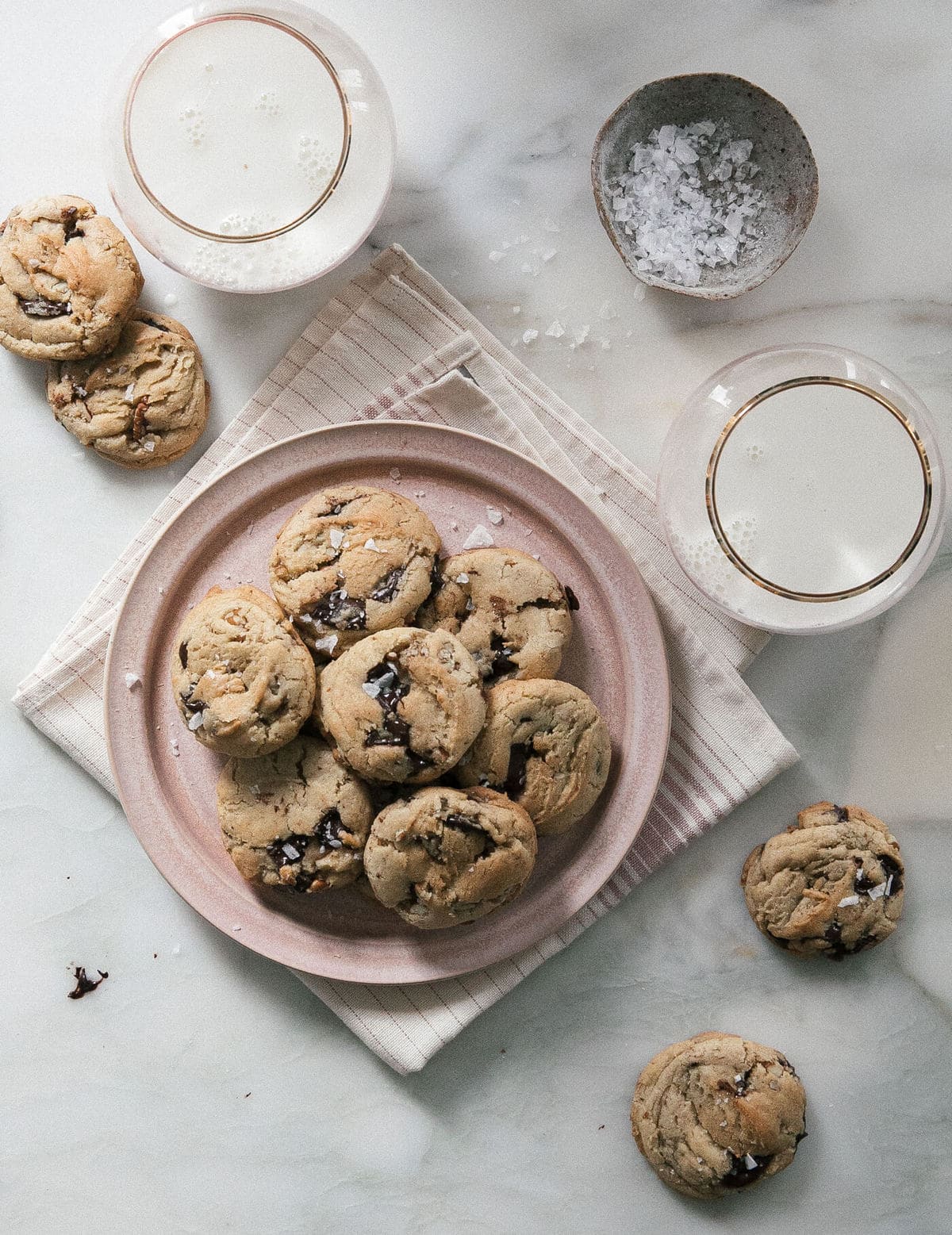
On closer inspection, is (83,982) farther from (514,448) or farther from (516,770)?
(514,448)

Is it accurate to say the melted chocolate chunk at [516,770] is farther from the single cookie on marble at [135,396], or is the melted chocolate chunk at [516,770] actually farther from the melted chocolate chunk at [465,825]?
the single cookie on marble at [135,396]

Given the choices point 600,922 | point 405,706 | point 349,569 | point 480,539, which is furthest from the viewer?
point 600,922

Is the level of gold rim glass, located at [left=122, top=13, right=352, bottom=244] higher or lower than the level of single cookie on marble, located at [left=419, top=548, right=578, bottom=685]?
higher

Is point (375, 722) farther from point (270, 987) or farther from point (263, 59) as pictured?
point (263, 59)

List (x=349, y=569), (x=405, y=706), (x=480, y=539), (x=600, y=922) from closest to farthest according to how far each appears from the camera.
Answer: (x=405, y=706)
(x=349, y=569)
(x=480, y=539)
(x=600, y=922)

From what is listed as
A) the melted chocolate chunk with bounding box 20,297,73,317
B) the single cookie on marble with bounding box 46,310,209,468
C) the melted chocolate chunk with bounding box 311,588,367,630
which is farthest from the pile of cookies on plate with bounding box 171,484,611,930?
the melted chocolate chunk with bounding box 20,297,73,317

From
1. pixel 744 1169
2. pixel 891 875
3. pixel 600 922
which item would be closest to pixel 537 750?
pixel 600 922

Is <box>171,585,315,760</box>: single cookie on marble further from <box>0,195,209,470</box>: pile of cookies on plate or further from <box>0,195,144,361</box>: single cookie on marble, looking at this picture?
<box>0,195,144,361</box>: single cookie on marble
